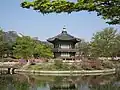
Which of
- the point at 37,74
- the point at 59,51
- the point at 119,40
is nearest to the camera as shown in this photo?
the point at 37,74

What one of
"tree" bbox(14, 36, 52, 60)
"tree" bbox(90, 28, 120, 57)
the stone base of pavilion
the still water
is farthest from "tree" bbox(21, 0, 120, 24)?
"tree" bbox(90, 28, 120, 57)

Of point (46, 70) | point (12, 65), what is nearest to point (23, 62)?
point (12, 65)

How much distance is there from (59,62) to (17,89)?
48.6 ft

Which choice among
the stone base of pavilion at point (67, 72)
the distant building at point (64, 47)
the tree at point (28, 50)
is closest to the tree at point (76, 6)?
the stone base of pavilion at point (67, 72)

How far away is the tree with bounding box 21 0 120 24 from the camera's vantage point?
4.95 m

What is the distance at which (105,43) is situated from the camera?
5138 cm

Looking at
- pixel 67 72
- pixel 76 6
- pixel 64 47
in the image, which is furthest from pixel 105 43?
pixel 76 6

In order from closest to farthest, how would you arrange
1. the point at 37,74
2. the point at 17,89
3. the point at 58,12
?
the point at 58,12, the point at 17,89, the point at 37,74

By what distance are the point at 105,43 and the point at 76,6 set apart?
4719cm

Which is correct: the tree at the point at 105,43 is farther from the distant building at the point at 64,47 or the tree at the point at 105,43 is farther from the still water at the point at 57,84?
the still water at the point at 57,84

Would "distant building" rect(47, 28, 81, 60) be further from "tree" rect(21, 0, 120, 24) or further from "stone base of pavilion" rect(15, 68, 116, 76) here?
"tree" rect(21, 0, 120, 24)

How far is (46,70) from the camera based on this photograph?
3050cm

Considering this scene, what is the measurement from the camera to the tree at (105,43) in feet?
164

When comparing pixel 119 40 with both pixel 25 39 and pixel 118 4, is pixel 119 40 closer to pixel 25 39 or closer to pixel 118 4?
pixel 25 39
